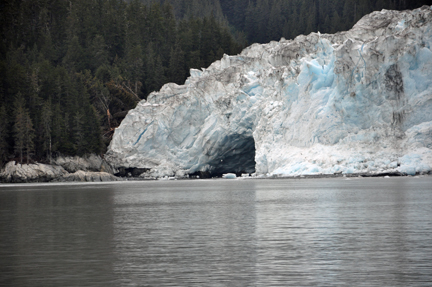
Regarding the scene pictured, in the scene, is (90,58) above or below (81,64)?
above

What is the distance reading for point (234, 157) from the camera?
53.7m

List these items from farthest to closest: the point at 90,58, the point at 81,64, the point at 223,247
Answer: the point at 90,58 < the point at 81,64 < the point at 223,247

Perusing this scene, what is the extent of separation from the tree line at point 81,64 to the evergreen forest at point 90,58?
128mm

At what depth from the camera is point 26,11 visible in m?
80.4

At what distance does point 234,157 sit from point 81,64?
33.9m

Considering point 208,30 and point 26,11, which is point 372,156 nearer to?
point 208,30

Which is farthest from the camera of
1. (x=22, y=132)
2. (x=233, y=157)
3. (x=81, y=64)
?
(x=81, y=64)

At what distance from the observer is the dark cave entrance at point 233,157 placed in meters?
50.2

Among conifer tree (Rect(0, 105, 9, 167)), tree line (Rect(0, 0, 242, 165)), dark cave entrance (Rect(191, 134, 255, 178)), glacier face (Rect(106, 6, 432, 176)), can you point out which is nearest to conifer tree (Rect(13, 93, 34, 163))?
tree line (Rect(0, 0, 242, 165))

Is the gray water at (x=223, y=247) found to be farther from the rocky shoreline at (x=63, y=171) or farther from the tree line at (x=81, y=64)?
the tree line at (x=81, y=64)

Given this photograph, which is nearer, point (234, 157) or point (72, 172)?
point (234, 157)

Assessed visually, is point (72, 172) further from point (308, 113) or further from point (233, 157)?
point (308, 113)

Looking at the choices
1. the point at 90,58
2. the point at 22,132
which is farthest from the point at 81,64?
the point at 22,132

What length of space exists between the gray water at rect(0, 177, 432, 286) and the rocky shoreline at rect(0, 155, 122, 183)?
116 feet
